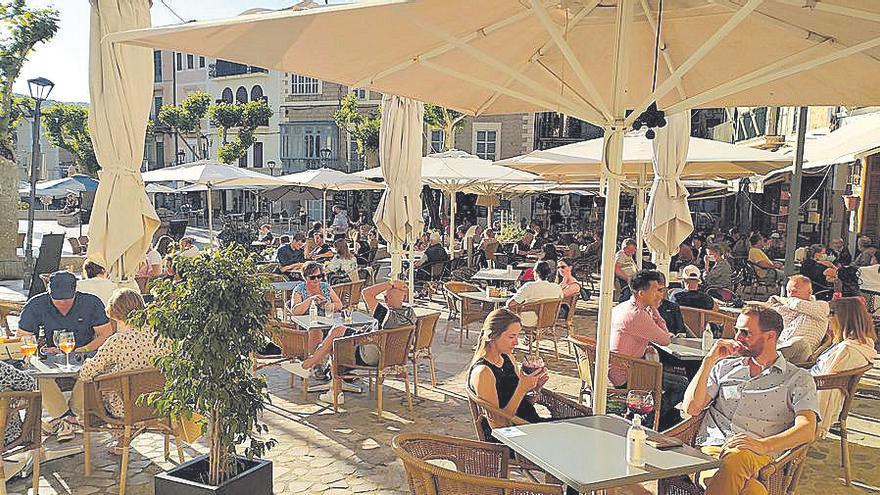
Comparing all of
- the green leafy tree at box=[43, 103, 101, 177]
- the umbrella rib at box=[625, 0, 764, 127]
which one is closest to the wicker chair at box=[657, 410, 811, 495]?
the umbrella rib at box=[625, 0, 764, 127]

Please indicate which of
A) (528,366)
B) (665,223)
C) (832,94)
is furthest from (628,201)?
(528,366)

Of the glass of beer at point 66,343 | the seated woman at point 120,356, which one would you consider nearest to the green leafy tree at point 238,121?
the glass of beer at point 66,343

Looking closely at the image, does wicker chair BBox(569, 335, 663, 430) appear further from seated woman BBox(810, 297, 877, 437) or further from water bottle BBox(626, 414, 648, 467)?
water bottle BBox(626, 414, 648, 467)

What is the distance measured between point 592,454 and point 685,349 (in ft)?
8.59

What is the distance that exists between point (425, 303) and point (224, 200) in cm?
3840

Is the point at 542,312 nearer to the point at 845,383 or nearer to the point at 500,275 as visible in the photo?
the point at 500,275

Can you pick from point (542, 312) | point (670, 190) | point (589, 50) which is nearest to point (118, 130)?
point (589, 50)

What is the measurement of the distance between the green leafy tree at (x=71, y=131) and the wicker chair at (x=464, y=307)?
120 feet

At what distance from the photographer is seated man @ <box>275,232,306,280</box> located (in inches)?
425

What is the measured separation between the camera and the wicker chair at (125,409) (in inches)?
165

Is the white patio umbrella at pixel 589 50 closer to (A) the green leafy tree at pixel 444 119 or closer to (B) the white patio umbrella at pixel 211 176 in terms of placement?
(B) the white patio umbrella at pixel 211 176

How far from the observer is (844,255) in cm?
1130

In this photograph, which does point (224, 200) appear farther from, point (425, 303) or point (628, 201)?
point (425, 303)

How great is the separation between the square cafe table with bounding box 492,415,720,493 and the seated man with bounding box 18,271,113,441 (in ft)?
11.7
